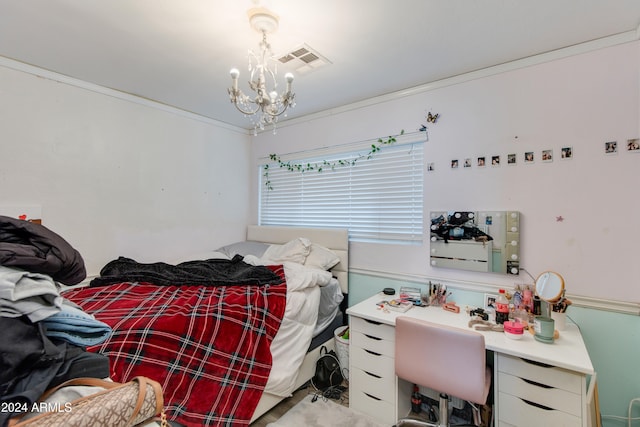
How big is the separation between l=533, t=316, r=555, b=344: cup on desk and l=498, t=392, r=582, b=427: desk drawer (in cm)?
33

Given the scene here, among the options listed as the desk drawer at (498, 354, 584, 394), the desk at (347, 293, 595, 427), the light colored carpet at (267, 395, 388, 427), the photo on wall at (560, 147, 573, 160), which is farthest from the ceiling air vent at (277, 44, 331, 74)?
the light colored carpet at (267, 395, 388, 427)

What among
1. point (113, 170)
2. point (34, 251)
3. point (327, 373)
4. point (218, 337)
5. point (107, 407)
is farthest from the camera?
point (113, 170)

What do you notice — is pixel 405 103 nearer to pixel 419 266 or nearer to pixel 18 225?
pixel 419 266

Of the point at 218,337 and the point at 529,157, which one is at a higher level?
the point at 529,157

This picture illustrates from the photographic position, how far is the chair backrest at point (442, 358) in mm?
1461

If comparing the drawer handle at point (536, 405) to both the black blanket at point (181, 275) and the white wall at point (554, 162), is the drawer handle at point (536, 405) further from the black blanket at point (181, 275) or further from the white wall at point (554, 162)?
the black blanket at point (181, 275)

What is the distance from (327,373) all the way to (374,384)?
450 mm

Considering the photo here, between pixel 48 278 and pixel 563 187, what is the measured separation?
2.60 metres

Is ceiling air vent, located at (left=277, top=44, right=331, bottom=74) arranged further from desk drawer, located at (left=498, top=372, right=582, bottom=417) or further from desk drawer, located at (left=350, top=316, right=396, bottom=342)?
desk drawer, located at (left=498, top=372, right=582, bottom=417)

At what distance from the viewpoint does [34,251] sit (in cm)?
79

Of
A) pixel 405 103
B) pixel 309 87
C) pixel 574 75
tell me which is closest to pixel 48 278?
→ pixel 309 87

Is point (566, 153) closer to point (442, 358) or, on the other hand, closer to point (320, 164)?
point (442, 358)

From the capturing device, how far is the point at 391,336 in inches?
73.2

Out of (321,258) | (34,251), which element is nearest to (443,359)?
(321,258)
